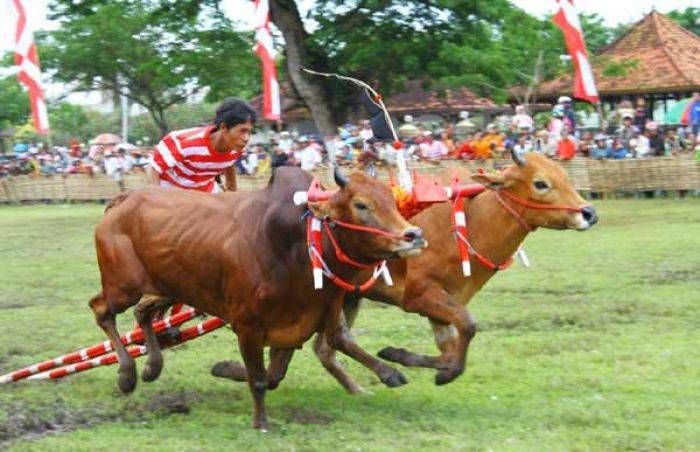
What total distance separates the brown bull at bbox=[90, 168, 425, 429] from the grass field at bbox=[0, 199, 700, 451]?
374 mm

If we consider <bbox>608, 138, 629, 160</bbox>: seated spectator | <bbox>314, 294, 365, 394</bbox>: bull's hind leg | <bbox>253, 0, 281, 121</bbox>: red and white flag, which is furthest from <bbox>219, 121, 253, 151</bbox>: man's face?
<bbox>608, 138, 629, 160</bbox>: seated spectator

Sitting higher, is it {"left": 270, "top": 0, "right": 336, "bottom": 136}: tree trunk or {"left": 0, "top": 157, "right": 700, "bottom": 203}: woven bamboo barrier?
{"left": 270, "top": 0, "right": 336, "bottom": 136}: tree trunk

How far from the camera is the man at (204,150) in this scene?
8.30 meters

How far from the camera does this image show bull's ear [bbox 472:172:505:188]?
8039 millimetres

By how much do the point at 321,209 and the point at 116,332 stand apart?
2.15 metres

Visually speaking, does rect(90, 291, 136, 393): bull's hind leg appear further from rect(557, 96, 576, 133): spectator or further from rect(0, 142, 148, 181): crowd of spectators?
rect(0, 142, 148, 181): crowd of spectators

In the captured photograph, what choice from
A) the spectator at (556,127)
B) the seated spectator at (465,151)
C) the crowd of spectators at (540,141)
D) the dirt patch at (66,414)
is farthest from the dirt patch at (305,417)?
the seated spectator at (465,151)

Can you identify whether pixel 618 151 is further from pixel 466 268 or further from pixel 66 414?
pixel 66 414

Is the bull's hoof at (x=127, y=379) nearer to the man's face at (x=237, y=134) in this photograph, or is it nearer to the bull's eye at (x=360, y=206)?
the man's face at (x=237, y=134)

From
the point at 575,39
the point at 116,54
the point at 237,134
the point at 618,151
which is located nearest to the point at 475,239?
the point at 237,134

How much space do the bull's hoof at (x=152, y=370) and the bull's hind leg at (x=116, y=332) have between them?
0.42ft

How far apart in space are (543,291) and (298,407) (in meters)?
5.45

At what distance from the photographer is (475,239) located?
8.05m

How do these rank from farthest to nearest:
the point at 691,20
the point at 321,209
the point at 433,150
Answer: the point at 691,20
the point at 433,150
the point at 321,209
